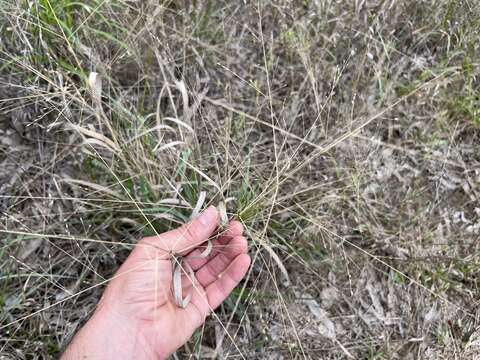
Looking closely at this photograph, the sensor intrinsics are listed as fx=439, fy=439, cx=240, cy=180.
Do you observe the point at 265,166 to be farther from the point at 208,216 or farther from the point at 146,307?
the point at 146,307

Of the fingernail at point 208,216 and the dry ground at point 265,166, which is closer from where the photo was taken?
the fingernail at point 208,216

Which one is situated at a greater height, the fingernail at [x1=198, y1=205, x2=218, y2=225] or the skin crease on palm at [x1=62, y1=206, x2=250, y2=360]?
the fingernail at [x1=198, y1=205, x2=218, y2=225]

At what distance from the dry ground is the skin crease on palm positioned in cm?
10

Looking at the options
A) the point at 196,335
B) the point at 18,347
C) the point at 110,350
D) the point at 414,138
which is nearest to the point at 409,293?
the point at 414,138

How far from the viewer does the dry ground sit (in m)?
1.41

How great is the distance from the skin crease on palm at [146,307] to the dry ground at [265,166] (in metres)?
0.10

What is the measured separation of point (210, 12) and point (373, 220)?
104 cm

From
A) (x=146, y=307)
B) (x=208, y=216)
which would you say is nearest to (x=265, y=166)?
(x=208, y=216)

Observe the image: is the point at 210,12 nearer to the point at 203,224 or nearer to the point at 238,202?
the point at 238,202

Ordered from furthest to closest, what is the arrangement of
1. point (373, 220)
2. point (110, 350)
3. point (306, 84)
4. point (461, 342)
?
point (306, 84) < point (373, 220) < point (461, 342) < point (110, 350)

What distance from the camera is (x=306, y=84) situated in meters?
1.76

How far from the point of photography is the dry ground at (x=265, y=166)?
1.41 m

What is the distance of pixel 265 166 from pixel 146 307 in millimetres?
646

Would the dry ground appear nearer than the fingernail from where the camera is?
No
